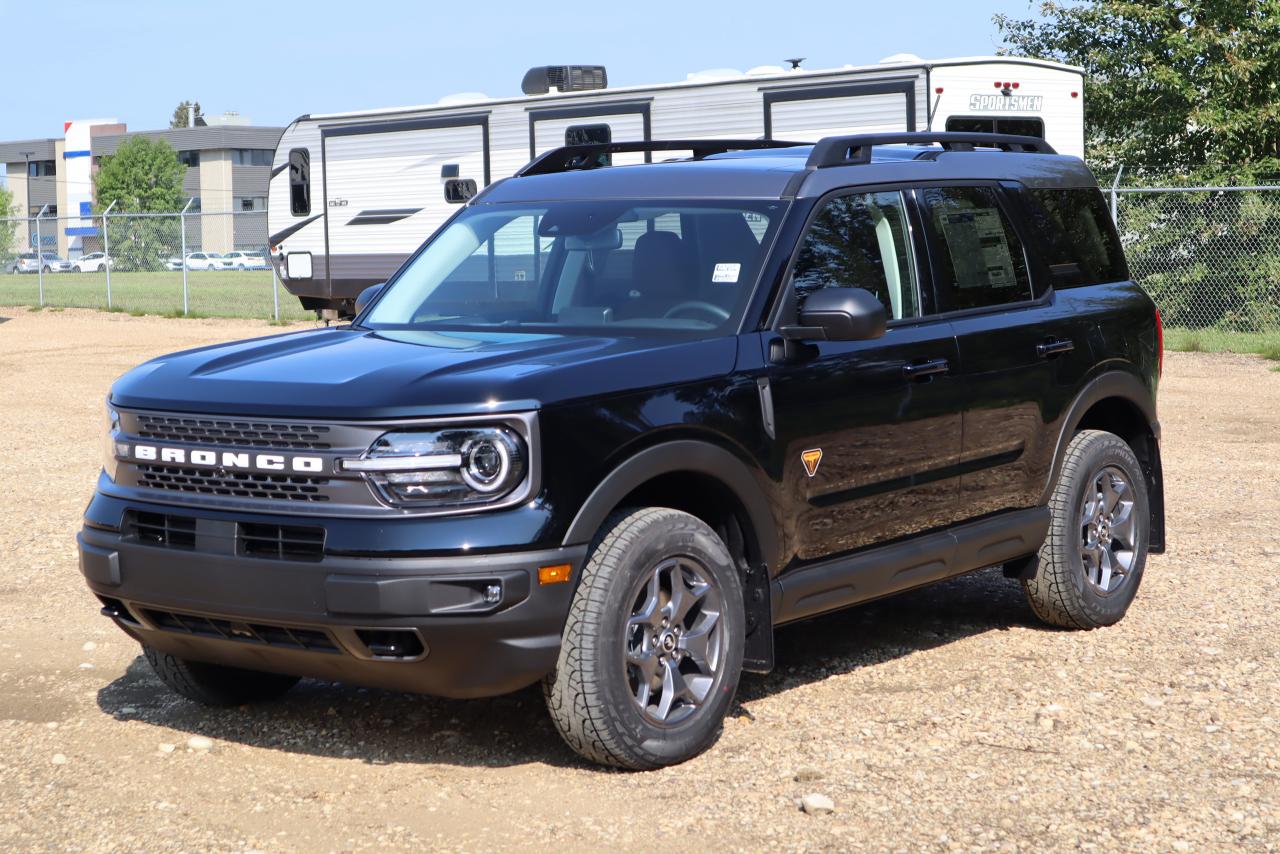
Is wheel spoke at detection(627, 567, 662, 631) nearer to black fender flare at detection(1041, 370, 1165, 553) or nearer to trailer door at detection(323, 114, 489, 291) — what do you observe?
black fender flare at detection(1041, 370, 1165, 553)

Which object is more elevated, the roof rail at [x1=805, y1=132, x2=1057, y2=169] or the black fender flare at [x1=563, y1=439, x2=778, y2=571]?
the roof rail at [x1=805, y1=132, x2=1057, y2=169]

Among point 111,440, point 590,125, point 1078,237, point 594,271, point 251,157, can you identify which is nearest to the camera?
point 111,440

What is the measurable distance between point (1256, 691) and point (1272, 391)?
11.4m

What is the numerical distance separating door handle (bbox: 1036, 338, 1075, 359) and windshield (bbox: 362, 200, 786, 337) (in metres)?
1.45

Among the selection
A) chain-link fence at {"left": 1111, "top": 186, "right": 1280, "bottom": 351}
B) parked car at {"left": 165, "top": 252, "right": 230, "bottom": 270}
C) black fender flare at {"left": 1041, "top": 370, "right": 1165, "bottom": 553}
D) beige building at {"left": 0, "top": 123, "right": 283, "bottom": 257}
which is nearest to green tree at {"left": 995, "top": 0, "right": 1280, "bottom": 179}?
chain-link fence at {"left": 1111, "top": 186, "right": 1280, "bottom": 351}

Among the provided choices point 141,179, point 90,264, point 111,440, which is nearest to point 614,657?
point 111,440

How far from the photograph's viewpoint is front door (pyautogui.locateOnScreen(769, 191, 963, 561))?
18.1ft

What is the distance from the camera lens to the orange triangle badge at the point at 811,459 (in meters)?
5.51

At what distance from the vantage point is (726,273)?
5.65 meters

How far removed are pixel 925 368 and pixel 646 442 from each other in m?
1.43

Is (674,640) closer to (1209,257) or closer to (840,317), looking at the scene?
(840,317)

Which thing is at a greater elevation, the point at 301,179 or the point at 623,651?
the point at 301,179

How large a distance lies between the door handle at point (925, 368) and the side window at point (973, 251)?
26cm

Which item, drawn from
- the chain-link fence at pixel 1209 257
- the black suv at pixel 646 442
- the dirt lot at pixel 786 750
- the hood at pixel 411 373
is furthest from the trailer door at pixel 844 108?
the hood at pixel 411 373
